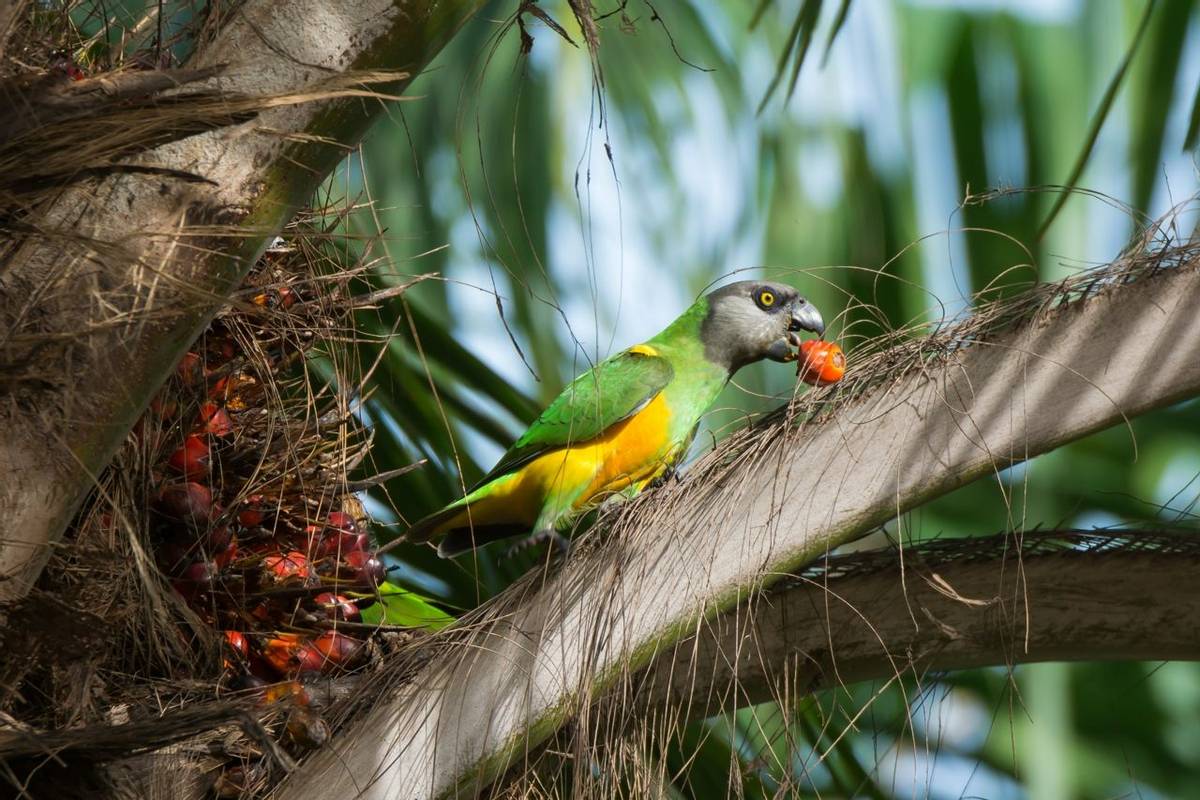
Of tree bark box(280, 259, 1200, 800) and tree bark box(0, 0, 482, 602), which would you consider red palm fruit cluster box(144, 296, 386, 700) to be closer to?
tree bark box(280, 259, 1200, 800)

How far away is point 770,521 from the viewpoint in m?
2.16

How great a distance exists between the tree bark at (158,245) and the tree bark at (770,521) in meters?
0.72

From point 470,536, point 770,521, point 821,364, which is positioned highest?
point 821,364

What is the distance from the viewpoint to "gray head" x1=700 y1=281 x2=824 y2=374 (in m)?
4.04

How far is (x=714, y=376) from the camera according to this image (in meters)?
3.91

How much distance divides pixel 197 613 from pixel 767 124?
6.96ft

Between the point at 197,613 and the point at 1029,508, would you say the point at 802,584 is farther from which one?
the point at 1029,508

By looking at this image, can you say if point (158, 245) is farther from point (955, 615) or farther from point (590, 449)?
point (590, 449)

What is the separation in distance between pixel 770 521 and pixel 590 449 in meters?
1.34

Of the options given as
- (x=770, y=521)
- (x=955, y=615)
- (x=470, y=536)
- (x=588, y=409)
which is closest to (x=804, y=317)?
(x=588, y=409)

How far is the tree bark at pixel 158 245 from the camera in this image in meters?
1.62

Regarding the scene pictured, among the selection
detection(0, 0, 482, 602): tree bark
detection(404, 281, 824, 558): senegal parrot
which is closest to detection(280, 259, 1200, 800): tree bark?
detection(0, 0, 482, 602): tree bark

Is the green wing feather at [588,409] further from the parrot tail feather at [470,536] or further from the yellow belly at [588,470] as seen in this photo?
the parrot tail feather at [470,536]

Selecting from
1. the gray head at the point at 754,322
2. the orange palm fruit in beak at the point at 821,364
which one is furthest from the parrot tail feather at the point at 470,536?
the orange palm fruit in beak at the point at 821,364
